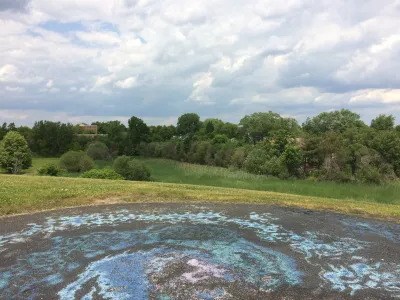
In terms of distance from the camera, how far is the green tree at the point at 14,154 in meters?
51.1

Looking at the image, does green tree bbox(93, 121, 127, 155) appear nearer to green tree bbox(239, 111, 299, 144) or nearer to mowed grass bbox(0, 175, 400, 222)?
green tree bbox(239, 111, 299, 144)

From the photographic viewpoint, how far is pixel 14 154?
51375 mm

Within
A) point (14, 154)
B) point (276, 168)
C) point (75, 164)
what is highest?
point (14, 154)

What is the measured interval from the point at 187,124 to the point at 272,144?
180 feet

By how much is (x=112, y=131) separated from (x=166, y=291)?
8003cm

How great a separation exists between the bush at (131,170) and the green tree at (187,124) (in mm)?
57243

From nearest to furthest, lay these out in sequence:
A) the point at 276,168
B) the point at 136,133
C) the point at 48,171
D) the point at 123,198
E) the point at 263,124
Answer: the point at 123,198 → the point at 48,171 → the point at 276,168 → the point at 263,124 → the point at 136,133

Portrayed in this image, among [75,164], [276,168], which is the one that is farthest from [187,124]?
[276,168]

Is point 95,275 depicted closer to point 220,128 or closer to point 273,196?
point 273,196

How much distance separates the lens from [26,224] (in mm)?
14148

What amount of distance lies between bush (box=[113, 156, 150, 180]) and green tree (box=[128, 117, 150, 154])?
36.6m

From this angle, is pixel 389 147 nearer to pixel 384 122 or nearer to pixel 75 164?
pixel 384 122

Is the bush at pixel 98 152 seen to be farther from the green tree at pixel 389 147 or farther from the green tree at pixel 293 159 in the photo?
the green tree at pixel 389 147

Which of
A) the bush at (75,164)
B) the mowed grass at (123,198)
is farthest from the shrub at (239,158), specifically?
the mowed grass at (123,198)
